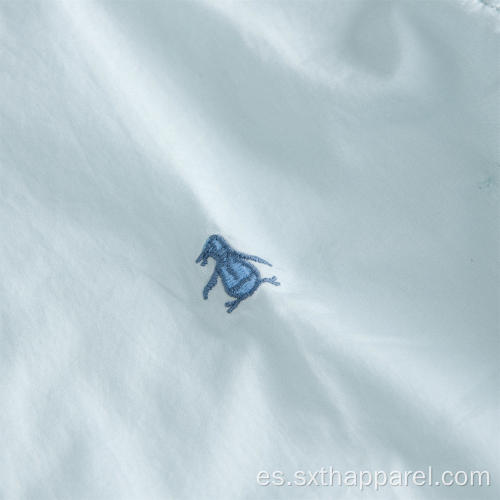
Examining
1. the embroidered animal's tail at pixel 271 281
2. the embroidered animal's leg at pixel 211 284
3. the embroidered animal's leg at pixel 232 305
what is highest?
the embroidered animal's tail at pixel 271 281

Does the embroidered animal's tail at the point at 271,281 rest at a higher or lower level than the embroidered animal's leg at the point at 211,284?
higher

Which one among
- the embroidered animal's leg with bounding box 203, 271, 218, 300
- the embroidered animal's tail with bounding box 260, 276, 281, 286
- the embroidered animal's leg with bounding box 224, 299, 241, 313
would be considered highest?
the embroidered animal's tail with bounding box 260, 276, 281, 286

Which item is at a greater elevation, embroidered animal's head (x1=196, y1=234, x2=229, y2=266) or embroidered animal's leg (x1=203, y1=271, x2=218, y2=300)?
embroidered animal's head (x1=196, y1=234, x2=229, y2=266)

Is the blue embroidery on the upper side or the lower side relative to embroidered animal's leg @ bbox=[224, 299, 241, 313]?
upper

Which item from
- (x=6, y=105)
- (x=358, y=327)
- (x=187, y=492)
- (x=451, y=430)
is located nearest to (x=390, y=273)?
(x=358, y=327)

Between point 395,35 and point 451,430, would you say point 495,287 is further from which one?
point 395,35

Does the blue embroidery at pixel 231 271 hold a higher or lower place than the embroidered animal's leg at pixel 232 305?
higher
